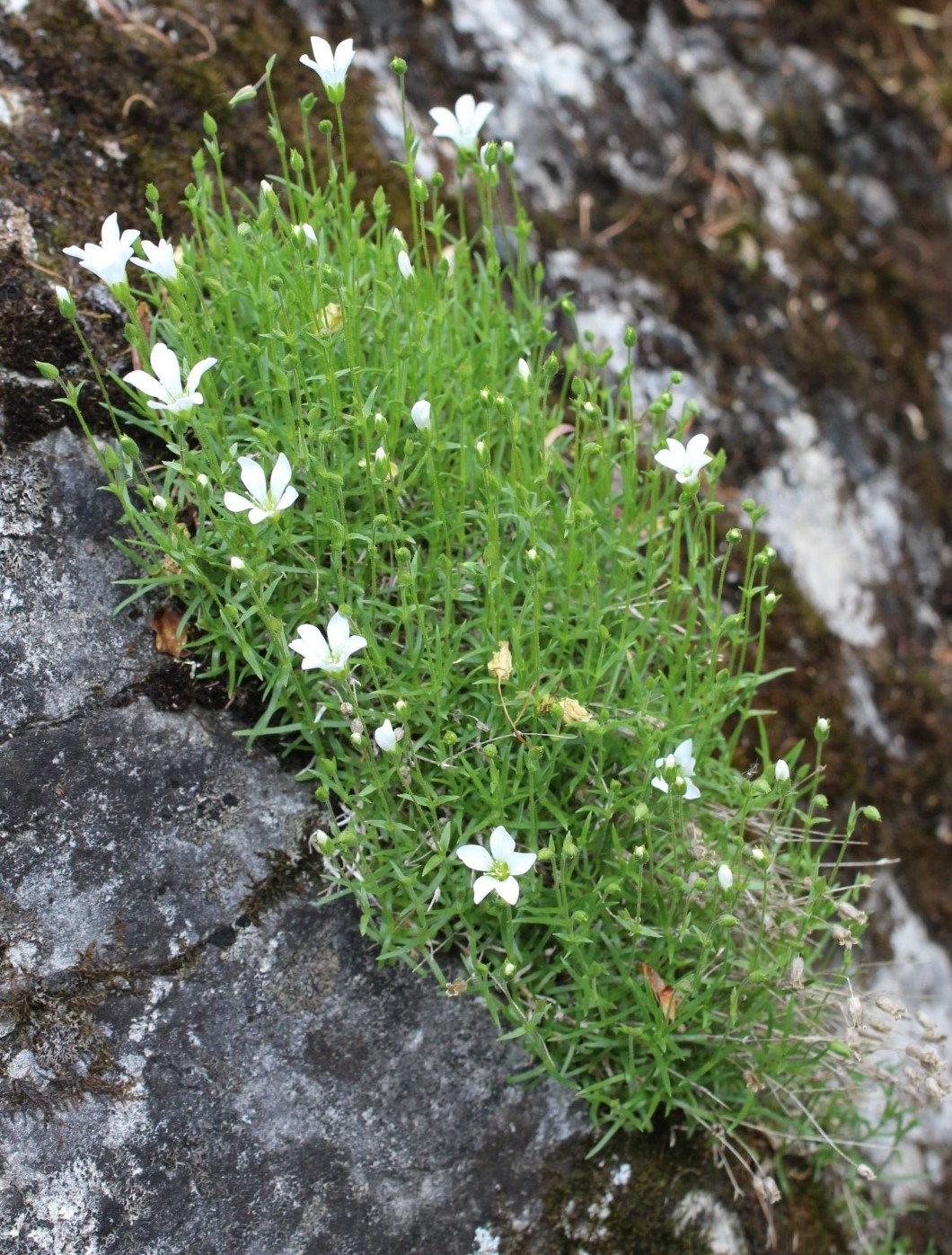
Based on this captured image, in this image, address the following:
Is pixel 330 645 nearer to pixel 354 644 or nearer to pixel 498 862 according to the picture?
pixel 354 644

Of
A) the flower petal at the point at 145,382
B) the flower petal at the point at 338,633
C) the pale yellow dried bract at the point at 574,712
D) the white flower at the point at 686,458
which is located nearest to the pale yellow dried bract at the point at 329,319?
the flower petal at the point at 145,382

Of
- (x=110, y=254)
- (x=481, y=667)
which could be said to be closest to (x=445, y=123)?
(x=110, y=254)

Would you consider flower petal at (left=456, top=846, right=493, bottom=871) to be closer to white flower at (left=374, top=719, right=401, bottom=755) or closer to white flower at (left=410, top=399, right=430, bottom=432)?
white flower at (left=374, top=719, right=401, bottom=755)

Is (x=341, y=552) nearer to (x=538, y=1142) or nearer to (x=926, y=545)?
(x=538, y=1142)

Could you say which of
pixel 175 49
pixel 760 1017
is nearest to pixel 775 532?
pixel 760 1017

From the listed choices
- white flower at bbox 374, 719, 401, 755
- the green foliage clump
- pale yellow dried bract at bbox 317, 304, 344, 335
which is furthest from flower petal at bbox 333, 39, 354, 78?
white flower at bbox 374, 719, 401, 755
